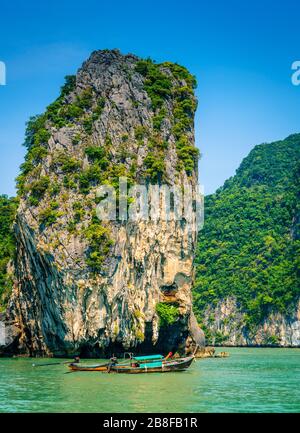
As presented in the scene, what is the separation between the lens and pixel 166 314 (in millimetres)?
40125

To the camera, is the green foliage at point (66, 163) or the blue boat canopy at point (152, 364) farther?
the green foliage at point (66, 163)

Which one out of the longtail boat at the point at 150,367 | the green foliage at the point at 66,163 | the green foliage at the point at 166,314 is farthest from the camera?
the green foliage at the point at 66,163

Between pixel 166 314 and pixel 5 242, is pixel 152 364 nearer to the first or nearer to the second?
pixel 166 314

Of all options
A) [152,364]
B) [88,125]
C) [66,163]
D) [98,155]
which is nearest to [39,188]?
[66,163]

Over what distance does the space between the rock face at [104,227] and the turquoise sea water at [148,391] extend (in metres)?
6.03

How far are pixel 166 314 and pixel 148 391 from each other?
662 inches

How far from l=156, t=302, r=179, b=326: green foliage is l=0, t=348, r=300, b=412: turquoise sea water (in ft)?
22.6

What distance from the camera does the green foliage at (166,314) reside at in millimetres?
40062

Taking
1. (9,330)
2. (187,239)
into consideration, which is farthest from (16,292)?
(187,239)

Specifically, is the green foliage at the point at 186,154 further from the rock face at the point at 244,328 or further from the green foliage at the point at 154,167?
the rock face at the point at 244,328

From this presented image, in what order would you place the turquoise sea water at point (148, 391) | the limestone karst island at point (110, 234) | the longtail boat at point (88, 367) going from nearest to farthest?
1. the turquoise sea water at point (148, 391)
2. the longtail boat at point (88, 367)
3. the limestone karst island at point (110, 234)

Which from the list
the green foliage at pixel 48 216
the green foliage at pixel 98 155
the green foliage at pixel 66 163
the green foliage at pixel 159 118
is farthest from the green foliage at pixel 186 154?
the green foliage at pixel 48 216

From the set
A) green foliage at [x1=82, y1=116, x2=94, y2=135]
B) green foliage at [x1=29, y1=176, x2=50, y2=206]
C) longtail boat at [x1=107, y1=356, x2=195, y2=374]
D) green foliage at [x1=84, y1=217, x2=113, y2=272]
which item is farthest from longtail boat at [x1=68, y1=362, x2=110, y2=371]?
green foliage at [x1=82, y1=116, x2=94, y2=135]
